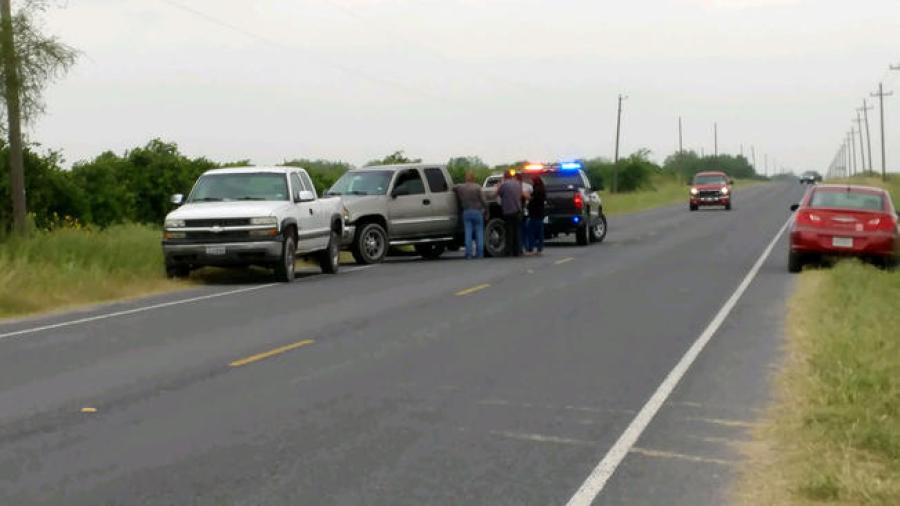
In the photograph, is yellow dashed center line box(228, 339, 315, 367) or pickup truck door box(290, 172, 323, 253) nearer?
yellow dashed center line box(228, 339, 315, 367)

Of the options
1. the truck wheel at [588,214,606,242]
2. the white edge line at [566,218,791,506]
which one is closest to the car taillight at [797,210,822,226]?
the white edge line at [566,218,791,506]

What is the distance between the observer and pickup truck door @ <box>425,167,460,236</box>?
29562mm

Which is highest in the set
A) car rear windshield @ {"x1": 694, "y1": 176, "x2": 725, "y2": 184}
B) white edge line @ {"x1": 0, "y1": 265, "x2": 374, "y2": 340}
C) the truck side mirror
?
the truck side mirror

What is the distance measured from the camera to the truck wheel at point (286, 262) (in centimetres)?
2284

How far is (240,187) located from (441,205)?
21.8 ft

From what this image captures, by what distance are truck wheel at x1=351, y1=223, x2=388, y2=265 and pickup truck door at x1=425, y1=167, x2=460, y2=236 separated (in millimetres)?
1343

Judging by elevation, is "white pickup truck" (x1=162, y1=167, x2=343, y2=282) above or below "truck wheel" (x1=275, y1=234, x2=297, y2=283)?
above

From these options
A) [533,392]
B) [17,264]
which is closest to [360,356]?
[533,392]

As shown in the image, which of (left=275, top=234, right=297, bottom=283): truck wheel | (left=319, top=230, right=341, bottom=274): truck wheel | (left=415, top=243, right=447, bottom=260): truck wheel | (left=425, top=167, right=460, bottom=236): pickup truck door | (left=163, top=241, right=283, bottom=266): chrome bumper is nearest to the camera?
(left=163, top=241, right=283, bottom=266): chrome bumper

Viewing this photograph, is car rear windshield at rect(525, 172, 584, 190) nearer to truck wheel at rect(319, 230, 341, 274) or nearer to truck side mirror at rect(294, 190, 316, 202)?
truck wheel at rect(319, 230, 341, 274)

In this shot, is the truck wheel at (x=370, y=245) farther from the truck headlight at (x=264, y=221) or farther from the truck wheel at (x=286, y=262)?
the truck headlight at (x=264, y=221)

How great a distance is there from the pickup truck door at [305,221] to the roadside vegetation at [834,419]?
1022 cm

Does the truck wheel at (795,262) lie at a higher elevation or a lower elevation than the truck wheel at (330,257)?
lower

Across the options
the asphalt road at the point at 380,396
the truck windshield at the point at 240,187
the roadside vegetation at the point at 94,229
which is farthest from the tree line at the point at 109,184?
the asphalt road at the point at 380,396
